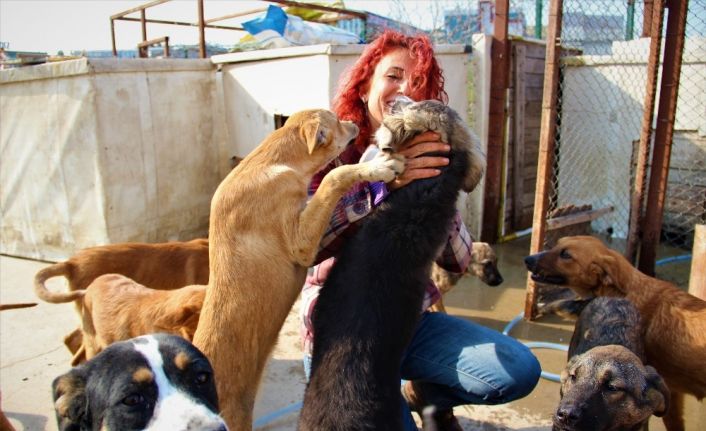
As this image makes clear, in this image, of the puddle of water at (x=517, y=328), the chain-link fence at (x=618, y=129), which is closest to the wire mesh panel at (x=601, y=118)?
the chain-link fence at (x=618, y=129)

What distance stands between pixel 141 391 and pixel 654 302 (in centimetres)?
328

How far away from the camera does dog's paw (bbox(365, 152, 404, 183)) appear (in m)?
2.57

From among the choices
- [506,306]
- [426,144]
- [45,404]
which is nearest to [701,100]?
[506,306]

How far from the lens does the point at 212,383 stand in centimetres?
219

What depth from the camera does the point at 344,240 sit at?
289cm

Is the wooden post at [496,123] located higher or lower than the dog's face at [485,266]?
higher

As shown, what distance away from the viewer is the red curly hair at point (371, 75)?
3180 mm

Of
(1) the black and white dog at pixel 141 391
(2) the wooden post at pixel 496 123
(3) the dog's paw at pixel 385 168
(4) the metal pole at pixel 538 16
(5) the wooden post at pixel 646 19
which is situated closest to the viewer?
(1) the black and white dog at pixel 141 391

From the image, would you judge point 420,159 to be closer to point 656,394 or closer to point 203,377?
point 203,377

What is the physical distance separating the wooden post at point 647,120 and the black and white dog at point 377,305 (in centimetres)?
284

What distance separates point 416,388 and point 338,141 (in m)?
1.55

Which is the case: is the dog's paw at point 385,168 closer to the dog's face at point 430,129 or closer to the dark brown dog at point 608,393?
the dog's face at point 430,129

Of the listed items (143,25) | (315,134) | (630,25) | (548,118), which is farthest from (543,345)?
(143,25)

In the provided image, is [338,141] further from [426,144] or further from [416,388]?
[416,388]
